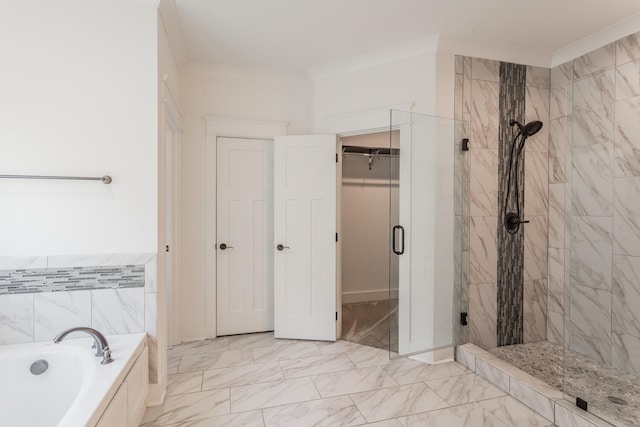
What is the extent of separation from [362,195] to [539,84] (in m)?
2.23

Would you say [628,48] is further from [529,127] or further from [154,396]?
[154,396]

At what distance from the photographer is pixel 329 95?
3.04 m

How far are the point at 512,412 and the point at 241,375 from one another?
182 centimetres

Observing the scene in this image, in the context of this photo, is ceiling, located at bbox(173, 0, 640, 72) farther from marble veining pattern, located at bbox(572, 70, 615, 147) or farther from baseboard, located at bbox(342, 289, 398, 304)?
baseboard, located at bbox(342, 289, 398, 304)

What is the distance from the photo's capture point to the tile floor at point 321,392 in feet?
6.01

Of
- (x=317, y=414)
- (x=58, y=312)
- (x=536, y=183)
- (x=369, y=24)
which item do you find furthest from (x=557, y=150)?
(x=58, y=312)

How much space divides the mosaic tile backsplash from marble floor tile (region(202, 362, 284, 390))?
0.89 meters

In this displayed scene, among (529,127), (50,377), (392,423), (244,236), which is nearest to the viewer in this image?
(50,377)

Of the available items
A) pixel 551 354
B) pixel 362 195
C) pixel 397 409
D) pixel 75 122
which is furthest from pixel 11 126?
pixel 551 354

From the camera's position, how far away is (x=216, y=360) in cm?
256

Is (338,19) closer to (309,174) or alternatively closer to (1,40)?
(309,174)

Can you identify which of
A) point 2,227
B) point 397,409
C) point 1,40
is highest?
point 1,40

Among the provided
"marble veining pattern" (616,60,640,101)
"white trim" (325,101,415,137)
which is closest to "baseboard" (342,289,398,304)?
"white trim" (325,101,415,137)

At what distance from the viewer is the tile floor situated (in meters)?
1.83
